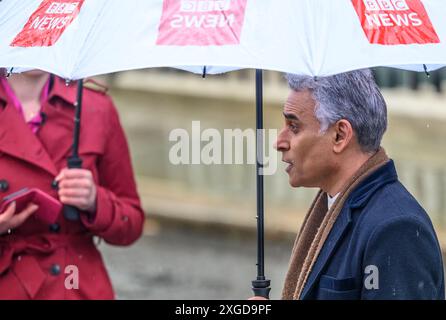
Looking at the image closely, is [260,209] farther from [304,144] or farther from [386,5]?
[386,5]

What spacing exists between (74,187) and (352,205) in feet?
5.38

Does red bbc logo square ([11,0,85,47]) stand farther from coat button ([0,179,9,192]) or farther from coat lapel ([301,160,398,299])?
coat button ([0,179,9,192])

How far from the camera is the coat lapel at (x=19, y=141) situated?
5215mm

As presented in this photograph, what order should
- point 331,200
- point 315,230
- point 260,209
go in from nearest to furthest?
point 331,200
point 315,230
point 260,209

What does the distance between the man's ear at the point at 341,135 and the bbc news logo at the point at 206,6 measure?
567 mm

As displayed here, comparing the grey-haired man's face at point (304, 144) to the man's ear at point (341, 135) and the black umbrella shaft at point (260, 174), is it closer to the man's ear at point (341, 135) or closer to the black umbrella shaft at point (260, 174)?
the man's ear at point (341, 135)

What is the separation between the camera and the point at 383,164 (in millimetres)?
3971

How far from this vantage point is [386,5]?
3814 millimetres

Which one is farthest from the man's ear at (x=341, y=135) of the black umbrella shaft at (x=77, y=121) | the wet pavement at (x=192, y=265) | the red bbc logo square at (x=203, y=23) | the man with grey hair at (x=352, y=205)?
the wet pavement at (x=192, y=265)

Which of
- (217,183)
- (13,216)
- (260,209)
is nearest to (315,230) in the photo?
(260,209)

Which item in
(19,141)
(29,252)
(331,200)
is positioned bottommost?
(331,200)

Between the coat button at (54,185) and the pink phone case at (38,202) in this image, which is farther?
the coat button at (54,185)

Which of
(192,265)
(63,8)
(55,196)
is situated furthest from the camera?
(192,265)
